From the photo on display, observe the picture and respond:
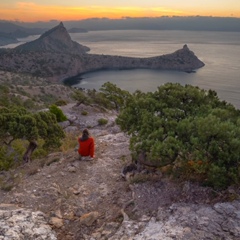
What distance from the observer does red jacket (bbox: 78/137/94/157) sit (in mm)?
12500

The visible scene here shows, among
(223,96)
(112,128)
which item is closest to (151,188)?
(112,128)

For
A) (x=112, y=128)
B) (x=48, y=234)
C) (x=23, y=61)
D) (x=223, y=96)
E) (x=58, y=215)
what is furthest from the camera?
(x=23, y=61)

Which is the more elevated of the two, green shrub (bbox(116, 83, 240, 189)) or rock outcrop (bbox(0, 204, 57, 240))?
green shrub (bbox(116, 83, 240, 189))

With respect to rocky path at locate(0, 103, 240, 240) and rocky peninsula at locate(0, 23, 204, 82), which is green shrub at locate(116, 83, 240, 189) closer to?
rocky path at locate(0, 103, 240, 240)

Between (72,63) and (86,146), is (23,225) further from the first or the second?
(72,63)

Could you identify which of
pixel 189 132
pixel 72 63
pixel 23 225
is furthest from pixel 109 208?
pixel 72 63

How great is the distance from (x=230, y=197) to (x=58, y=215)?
4756 mm

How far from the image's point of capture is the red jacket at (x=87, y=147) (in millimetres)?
12500

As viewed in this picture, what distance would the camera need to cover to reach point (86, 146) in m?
12.6

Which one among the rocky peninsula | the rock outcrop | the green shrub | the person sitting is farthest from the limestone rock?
the rocky peninsula

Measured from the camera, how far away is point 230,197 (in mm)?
7398

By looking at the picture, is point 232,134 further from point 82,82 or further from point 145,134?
point 82,82

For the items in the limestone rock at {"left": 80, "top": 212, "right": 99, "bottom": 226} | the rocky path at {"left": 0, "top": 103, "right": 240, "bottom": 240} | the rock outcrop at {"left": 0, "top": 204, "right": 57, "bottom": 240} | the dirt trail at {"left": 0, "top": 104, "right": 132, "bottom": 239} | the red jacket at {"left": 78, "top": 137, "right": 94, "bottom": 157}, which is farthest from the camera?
the red jacket at {"left": 78, "top": 137, "right": 94, "bottom": 157}

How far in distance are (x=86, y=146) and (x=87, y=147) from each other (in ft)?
0.23
